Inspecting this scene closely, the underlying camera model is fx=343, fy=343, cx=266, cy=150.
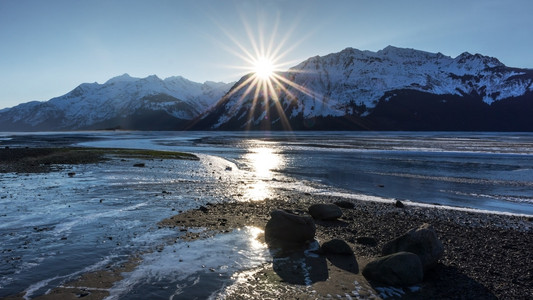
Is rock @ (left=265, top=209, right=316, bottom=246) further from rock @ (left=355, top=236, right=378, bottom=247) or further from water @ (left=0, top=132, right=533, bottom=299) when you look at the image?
rock @ (left=355, top=236, right=378, bottom=247)

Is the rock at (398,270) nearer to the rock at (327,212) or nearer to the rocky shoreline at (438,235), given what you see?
the rocky shoreline at (438,235)

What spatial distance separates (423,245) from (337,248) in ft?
12.7

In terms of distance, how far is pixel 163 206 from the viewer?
1049 inches

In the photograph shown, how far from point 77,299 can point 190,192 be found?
20.9m

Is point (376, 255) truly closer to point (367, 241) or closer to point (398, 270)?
point (367, 241)

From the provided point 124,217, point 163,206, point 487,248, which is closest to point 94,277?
point 124,217

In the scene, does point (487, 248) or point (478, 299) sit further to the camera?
point (487, 248)

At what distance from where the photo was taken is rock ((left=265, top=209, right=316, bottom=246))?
731 inches

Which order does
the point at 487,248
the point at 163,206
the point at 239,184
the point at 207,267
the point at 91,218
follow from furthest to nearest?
1. the point at 239,184
2. the point at 163,206
3. the point at 91,218
4. the point at 487,248
5. the point at 207,267

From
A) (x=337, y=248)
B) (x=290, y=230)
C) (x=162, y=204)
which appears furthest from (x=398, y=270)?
(x=162, y=204)

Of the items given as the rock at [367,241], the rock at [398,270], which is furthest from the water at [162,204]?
the rock at [367,241]

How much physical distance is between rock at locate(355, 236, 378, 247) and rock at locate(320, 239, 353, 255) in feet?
6.11

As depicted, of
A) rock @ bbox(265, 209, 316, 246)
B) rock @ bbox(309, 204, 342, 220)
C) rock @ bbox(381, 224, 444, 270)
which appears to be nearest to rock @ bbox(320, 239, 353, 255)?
rock @ bbox(265, 209, 316, 246)

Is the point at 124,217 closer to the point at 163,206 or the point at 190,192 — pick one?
the point at 163,206
